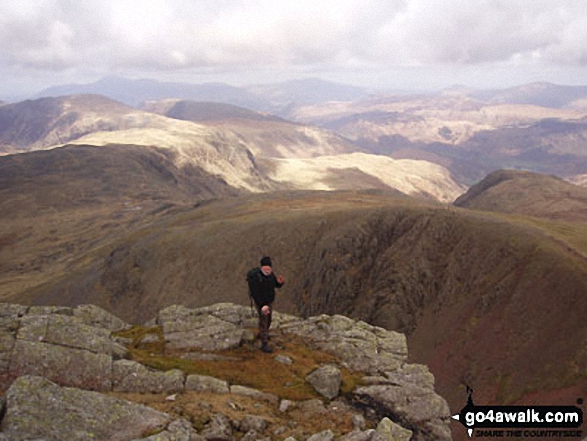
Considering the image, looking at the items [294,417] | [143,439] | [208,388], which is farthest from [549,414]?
[143,439]

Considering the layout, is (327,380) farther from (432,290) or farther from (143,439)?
(432,290)

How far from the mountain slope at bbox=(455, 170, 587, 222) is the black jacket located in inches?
4427

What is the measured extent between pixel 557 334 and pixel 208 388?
36.9 m

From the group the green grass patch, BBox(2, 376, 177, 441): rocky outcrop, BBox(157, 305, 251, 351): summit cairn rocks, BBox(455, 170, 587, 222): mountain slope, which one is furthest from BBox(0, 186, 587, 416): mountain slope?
BBox(455, 170, 587, 222): mountain slope

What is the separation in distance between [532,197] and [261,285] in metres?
144

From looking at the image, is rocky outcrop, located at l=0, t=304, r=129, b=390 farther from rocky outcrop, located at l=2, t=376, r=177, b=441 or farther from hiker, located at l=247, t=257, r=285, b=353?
hiker, located at l=247, t=257, r=285, b=353

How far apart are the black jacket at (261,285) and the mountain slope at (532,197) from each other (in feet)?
369

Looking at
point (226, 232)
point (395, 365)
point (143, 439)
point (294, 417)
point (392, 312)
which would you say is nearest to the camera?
point (143, 439)

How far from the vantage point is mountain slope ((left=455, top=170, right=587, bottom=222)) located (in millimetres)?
119562

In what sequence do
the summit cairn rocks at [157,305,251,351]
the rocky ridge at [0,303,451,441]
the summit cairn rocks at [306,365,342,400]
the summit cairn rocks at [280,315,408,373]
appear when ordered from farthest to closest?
the summit cairn rocks at [280,315,408,373] → the summit cairn rocks at [157,305,251,351] → the summit cairn rocks at [306,365,342,400] → the rocky ridge at [0,303,451,441]

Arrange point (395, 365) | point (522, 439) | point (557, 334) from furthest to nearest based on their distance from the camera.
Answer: point (557, 334)
point (522, 439)
point (395, 365)

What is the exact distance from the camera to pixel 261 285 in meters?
20.8

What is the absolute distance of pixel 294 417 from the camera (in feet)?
55.5

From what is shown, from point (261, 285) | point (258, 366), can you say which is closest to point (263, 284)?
point (261, 285)
